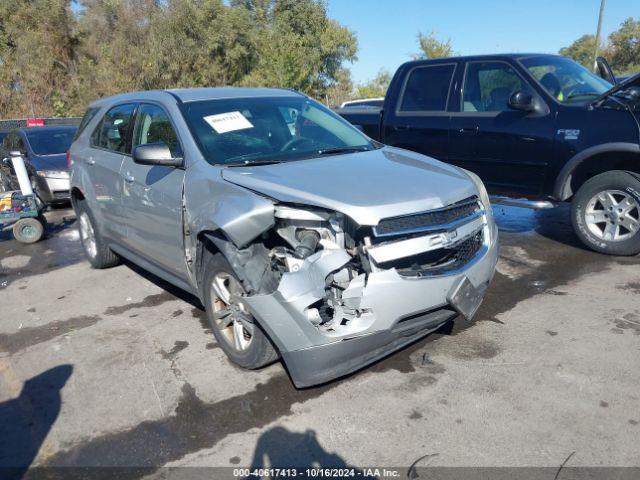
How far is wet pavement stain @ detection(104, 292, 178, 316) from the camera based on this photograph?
4.97 meters

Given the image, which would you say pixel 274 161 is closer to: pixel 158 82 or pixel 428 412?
pixel 428 412

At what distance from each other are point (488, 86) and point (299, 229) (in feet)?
13.1

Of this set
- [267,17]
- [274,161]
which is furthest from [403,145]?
[267,17]

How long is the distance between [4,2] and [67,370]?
34874mm

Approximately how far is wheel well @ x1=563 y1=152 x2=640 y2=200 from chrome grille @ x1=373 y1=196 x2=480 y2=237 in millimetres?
2634

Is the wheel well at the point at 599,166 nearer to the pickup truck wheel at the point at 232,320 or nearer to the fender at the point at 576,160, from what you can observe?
the fender at the point at 576,160

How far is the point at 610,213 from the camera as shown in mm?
5430

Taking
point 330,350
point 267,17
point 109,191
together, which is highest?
point 267,17

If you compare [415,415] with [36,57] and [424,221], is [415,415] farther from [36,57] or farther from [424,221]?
[36,57]

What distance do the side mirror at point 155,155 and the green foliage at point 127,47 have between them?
23183 millimetres

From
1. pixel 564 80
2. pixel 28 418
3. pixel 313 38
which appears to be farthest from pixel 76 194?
pixel 313 38

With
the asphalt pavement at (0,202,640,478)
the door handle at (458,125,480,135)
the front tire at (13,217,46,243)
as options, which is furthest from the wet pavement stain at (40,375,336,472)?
the front tire at (13,217,46,243)

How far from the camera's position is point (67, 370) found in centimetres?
389

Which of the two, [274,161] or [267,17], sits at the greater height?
[267,17]
